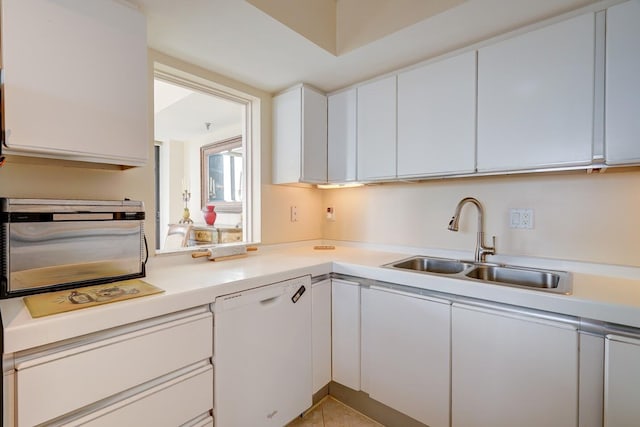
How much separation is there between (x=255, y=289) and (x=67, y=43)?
1.20 m

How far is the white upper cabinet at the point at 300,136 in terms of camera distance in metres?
2.08

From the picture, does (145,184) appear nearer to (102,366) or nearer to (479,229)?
(102,366)

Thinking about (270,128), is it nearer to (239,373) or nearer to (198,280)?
(198,280)

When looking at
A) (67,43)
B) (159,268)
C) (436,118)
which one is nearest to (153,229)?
(159,268)

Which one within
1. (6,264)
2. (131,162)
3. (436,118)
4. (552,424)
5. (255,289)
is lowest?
(552,424)

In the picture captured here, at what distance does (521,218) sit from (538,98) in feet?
2.10

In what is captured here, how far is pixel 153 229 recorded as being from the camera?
1.63 meters

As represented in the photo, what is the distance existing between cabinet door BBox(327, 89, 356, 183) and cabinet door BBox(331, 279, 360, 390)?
792mm

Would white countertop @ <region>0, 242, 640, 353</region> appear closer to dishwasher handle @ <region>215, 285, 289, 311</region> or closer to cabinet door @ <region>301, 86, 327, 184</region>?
dishwasher handle @ <region>215, 285, 289, 311</region>

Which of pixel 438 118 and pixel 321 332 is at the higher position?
pixel 438 118

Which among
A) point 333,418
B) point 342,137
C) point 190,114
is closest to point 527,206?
point 342,137

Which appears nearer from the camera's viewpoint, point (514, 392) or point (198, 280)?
point (514, 392)

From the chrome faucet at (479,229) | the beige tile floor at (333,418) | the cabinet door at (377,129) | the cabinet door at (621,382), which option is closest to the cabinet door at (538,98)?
the chrome faucet at (479,229)

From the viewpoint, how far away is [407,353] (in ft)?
4.95
